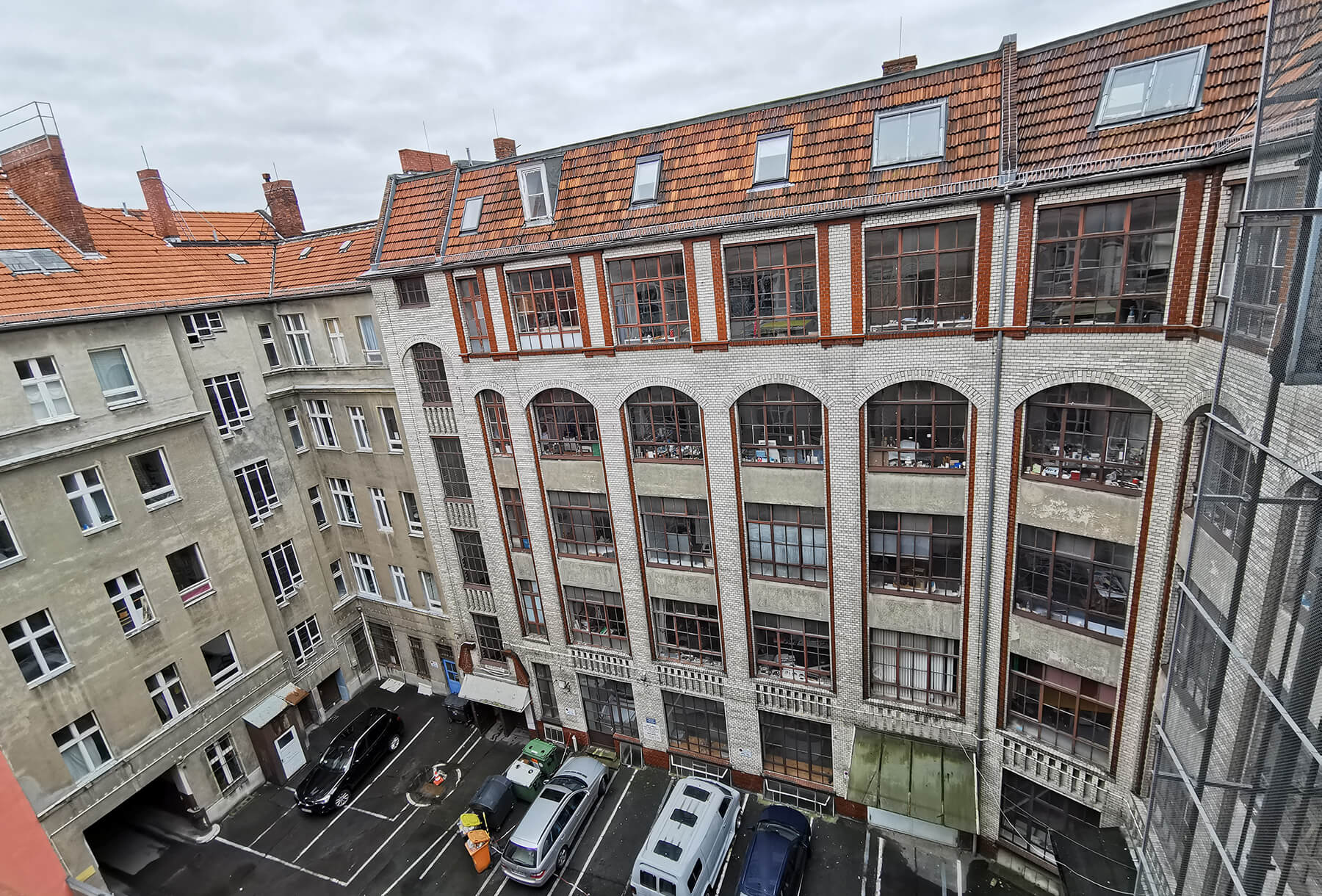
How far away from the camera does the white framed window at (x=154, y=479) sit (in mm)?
19531

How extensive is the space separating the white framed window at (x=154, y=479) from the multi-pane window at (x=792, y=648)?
19.8 m

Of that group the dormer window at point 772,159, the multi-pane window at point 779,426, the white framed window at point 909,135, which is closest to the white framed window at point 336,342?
the multi-pane window at point 779,426

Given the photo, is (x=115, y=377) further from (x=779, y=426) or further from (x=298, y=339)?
(x=779, y=426)

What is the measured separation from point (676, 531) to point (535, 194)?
447 inches

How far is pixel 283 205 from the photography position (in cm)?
2852

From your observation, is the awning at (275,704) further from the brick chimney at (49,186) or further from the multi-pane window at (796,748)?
the multi-pane window at (796,748)

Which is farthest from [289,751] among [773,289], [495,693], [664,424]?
[773,289]

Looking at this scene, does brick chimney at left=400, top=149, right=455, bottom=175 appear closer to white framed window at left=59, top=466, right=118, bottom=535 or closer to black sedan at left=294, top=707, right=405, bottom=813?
white framed window at left=59, top=466, right=118, bottom=535

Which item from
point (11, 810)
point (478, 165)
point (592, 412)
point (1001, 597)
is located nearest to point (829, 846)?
point (1001, 597)

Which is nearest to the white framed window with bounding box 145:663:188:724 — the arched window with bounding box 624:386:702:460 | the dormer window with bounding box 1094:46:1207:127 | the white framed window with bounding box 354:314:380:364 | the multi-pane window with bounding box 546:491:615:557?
the white framed window with bounding box 354:314:380:364

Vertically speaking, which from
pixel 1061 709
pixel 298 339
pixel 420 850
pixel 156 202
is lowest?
pixel 420 850

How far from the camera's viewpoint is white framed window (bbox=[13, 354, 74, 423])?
17.1 meters

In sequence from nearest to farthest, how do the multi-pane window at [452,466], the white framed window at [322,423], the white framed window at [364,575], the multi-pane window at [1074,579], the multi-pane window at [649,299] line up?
the multi-pane window at [1074,579]
the multi-pane window at [649,299]
the multi-pane window at [452,466]
the white framed window at [322,423]
the white framed window at [364,575]

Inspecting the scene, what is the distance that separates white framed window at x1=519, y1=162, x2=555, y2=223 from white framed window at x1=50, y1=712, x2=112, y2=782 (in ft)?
66.6
